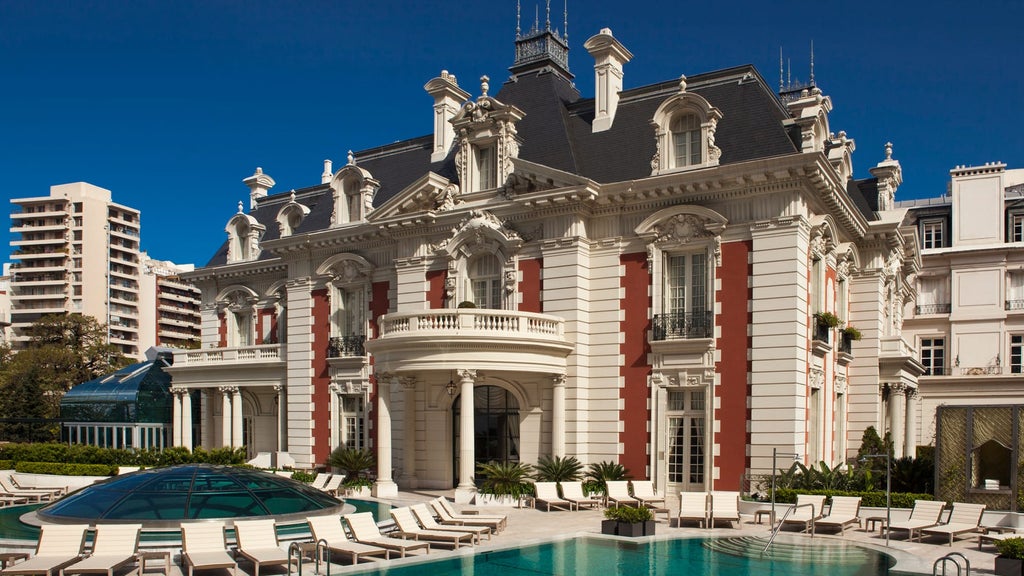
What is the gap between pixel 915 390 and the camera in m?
34.7

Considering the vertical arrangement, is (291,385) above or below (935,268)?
below

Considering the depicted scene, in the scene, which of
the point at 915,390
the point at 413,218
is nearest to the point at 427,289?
the point at 413,218

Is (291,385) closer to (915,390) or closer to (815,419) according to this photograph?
(815,419)

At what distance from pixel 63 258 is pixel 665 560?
319 feet

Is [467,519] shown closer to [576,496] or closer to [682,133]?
[576,496]

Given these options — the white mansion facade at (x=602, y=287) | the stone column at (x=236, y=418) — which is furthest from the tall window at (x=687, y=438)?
the stone column at (x=236, y=418)

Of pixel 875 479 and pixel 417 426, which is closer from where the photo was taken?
pixel 875 479

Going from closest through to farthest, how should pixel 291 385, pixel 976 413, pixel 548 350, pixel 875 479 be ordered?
pixel 976 413 → pixel 875 479 → pixel 548 350 → pixel 291 385

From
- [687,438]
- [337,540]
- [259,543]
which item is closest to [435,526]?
→ [337,540]

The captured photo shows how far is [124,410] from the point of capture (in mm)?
39750

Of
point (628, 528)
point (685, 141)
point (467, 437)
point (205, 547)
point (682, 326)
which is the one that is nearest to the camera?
point (205, 547)

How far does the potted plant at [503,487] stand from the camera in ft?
79.7

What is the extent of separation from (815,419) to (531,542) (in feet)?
38.1

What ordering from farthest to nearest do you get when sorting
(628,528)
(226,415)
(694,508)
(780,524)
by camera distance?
(226,415)
(694,508)
(628,528)
(780,524)
